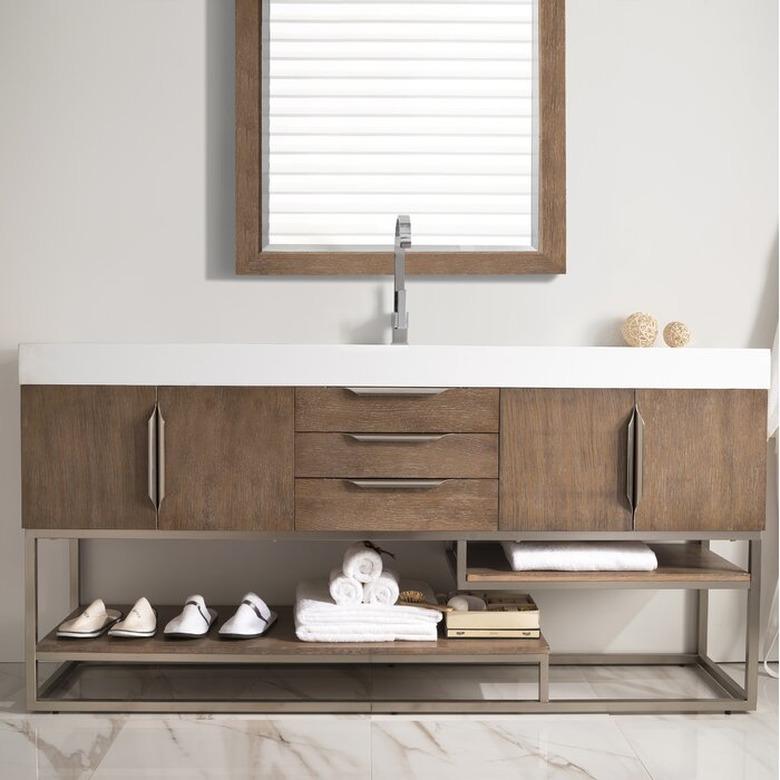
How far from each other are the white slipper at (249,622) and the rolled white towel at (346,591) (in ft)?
0.66

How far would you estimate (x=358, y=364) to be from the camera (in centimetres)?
219

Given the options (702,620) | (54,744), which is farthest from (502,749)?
(54,744)

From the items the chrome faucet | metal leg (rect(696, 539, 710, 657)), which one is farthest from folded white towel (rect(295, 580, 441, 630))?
metal leg (rect(696, 539, 710, 657))

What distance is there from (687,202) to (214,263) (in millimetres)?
1313

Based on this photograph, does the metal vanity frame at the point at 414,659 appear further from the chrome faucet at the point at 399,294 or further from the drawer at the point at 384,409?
the chrome faucet at the point at 399,294

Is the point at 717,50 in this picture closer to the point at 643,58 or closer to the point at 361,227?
the point at 643,58

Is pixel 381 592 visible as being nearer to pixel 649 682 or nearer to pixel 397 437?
pixel 397 437

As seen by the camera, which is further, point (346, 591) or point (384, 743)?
point (346, 591)

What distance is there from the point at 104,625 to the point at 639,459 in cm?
136

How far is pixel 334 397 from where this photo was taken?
220 cm

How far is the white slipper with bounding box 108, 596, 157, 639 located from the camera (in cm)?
227

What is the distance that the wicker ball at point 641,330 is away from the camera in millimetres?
2498

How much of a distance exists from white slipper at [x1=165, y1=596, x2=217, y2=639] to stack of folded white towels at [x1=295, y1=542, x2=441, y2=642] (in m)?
0.24

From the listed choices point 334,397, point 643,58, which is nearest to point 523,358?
point 334,397
